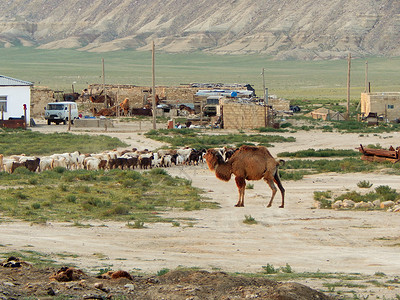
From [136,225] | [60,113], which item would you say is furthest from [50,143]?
[136,225]

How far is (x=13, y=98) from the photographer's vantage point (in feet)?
160

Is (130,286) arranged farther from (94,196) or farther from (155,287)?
(94,196)

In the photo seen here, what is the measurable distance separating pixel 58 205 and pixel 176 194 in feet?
12.5

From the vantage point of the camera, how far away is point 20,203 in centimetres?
2011

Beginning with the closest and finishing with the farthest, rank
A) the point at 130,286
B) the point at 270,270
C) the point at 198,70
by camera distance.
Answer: the point at 130,286, the point at 270,270, the point at 198,70

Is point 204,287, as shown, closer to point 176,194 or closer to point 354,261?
point 354,261

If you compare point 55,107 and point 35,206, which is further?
point 55,107

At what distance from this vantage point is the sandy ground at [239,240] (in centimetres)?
1335

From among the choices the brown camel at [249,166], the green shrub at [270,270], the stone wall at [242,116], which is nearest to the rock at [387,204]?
the brown camel at [249,166]

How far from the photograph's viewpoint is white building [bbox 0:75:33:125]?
4859 cm

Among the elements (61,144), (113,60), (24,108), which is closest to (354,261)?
(61,144)

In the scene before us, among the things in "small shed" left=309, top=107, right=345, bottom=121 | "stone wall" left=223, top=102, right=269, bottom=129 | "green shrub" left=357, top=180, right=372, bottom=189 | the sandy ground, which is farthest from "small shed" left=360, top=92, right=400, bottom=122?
the sandy ground

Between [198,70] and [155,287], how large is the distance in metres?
138

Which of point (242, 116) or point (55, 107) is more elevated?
point (55, 107)
